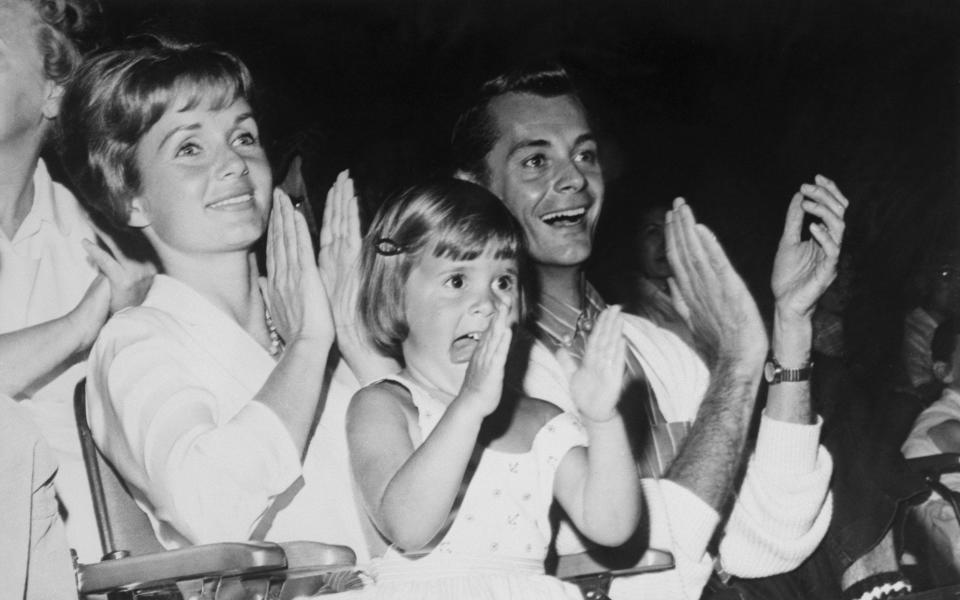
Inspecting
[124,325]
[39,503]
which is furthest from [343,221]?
[39,503]

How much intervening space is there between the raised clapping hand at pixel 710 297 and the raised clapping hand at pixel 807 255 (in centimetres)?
10

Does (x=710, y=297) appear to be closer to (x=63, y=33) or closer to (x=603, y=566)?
(x=603, y=566)

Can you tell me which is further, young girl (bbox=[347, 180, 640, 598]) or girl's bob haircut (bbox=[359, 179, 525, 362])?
girl's bob haircut (bbox=[359, 179, 525, 362])

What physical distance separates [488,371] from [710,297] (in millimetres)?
1049

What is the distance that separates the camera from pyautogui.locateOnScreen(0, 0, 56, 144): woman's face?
2596 millimetres

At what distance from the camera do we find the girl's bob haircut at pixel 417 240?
2.69 meters

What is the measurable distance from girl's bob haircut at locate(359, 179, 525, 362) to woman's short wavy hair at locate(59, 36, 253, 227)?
48 cm

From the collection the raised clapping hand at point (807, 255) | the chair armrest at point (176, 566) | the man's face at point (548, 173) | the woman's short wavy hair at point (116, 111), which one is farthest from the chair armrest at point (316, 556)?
the raised clapping hand at point (807, 255)

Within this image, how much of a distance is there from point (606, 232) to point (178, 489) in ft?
4.05

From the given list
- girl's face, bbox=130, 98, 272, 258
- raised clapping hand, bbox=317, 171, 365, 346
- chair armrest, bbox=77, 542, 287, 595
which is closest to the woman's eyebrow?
girl's face, bbox=130, 98, 272, 258

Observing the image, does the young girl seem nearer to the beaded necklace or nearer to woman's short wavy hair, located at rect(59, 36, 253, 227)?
the beaded necklace

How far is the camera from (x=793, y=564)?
127 inches

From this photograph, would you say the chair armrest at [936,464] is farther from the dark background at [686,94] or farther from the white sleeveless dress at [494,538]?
the white sleeveless dress at [494,538]

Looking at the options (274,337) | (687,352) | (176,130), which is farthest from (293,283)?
Result: (687,352)
